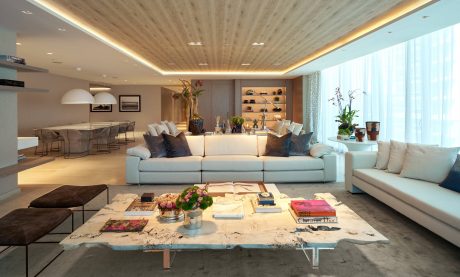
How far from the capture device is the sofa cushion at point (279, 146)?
5855mm

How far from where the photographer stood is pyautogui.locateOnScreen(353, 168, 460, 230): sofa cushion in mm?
2844

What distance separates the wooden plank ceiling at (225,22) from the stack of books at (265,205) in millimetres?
2599

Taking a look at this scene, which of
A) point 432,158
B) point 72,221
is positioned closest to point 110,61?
point 72,221

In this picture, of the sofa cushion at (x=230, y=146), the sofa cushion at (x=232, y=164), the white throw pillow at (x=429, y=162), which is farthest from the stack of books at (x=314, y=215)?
the sofa cushion at (x=230, y=146)

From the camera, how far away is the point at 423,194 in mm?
3348

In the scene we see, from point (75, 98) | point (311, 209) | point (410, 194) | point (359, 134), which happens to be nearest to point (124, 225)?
point (311, 209)

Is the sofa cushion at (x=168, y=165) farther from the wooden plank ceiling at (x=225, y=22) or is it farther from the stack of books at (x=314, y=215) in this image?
the stack of books at (x=314, y=215)

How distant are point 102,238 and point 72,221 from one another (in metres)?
1.47

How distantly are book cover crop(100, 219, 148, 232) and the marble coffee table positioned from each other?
0.05 meters

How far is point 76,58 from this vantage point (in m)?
7.85

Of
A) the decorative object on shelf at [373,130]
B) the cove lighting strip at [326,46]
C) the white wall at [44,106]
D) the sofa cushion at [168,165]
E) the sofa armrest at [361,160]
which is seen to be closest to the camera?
the cove lighting strip at [326,46]

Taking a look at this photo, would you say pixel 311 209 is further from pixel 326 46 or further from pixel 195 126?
pixel 326 46

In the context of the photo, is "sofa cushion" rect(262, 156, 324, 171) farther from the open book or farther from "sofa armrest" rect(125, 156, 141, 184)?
"sofa armrest" rect(125, 156, 141, 184)

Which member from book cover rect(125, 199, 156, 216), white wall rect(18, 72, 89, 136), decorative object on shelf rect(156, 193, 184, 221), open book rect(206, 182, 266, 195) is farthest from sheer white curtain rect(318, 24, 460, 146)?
white wall rect(18, 72, 89, 136)
